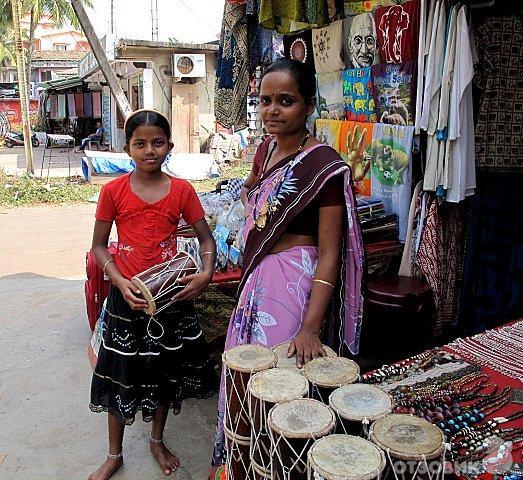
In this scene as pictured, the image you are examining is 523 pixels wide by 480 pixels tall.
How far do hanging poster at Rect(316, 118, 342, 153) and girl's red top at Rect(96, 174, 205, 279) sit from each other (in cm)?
181

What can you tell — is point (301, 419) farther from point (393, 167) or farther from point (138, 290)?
point (393, 167)

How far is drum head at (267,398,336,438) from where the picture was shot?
130cm

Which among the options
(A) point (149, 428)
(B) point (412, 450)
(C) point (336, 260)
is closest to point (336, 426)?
(B) point (412, 450)

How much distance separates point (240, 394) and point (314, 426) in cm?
36

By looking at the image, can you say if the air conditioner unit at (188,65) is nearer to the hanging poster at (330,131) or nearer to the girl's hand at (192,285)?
the hanging poster at (330,131)

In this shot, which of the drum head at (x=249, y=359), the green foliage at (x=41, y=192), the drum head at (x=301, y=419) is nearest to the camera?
the drum head at (x=301, y=419)

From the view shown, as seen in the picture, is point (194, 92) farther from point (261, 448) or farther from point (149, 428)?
point (261, 448)

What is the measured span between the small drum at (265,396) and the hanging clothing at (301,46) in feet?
10.4

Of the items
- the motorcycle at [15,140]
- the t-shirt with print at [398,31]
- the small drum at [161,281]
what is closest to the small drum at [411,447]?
the small drum at [161,281]

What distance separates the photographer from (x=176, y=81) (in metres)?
14.3

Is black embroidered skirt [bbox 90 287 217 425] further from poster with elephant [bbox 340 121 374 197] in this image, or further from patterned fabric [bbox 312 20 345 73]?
patterned fabric [bbox 312 20 345 73]

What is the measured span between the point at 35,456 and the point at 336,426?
2.04 meters

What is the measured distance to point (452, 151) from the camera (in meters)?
2.96

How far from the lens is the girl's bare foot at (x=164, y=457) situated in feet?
8.77
